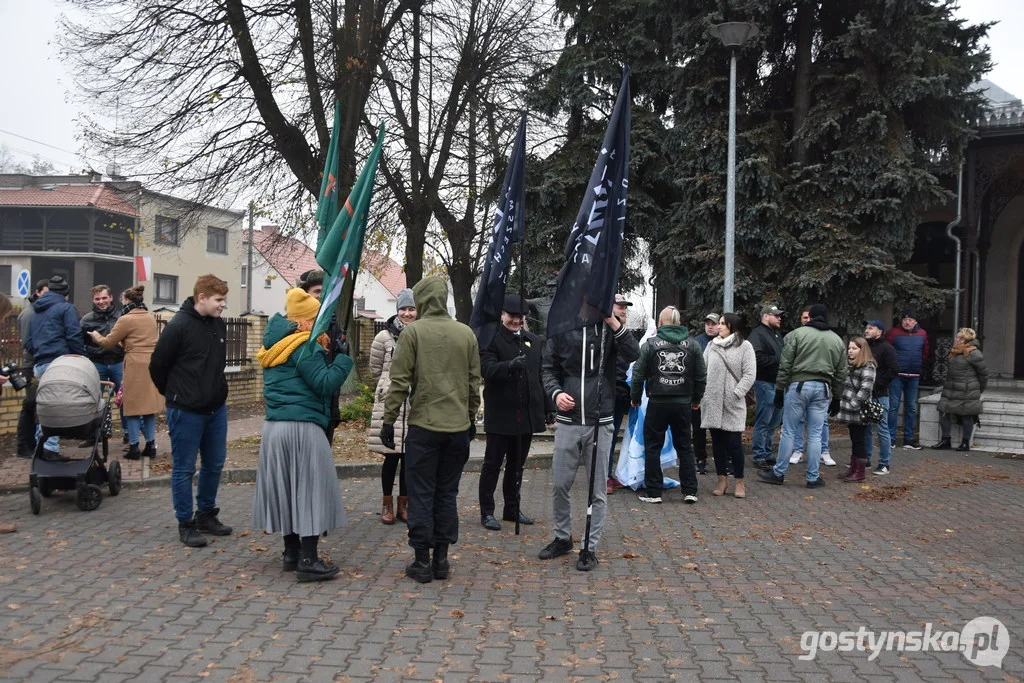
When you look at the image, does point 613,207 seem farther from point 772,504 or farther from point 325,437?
point 772,504

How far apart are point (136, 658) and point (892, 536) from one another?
6.05 meters

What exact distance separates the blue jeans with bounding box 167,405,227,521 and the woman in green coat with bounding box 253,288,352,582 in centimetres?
104

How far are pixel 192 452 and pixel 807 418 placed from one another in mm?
6674

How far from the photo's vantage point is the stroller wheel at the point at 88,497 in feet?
26.0

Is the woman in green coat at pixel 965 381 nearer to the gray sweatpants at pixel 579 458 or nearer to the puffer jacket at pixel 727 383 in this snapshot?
the puffer jacket at pixel 727 383

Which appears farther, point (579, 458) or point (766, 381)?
point (766, 381)

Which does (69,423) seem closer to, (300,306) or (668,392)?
(300,306)

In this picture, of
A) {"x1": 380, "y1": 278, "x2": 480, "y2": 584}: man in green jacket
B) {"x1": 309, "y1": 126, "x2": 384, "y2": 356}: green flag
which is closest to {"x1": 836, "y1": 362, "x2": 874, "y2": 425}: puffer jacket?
{"x1": 380, "y1": 278, "x2": 480, "y2": 584}: man in green jacket

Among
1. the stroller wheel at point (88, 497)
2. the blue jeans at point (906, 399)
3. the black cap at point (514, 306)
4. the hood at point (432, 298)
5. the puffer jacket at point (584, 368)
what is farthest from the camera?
the blue jeans at point (906, 399)

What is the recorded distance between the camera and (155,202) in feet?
62.6

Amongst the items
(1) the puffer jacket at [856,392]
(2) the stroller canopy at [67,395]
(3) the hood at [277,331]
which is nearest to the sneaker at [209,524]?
(2) the stroller canopy at [67,395]

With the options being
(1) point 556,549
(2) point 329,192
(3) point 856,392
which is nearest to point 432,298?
(2) point 329,192

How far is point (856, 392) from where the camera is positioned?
33.8 ft

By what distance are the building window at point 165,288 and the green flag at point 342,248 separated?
1896 inches
